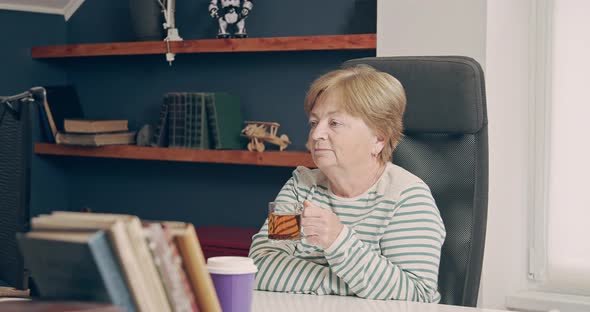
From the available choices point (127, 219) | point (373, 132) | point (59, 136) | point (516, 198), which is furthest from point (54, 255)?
point (59, 136)

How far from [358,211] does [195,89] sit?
2.19m

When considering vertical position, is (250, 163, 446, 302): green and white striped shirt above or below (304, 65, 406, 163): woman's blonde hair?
below

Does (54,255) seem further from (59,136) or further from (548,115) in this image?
(59,136)

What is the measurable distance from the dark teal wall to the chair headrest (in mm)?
1429

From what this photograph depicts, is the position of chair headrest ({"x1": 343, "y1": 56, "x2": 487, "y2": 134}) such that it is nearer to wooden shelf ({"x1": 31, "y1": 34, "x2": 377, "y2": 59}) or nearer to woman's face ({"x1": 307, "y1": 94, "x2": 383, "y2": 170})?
woman's face ({"x1": 307, "y1": 94, "x2": 383, "y2": 170})

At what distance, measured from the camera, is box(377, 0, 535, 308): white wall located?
2.97 metres

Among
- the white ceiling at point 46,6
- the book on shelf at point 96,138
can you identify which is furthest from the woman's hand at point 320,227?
the white ceiling at point 46,6

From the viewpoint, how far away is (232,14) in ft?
12.0

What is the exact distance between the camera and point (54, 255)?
896 mm

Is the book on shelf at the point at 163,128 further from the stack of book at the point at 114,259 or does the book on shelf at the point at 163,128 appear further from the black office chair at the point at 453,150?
the stack of book at the point at 114,259

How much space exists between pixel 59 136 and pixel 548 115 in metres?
2.22

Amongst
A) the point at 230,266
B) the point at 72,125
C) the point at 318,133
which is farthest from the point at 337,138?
the point at 72,125

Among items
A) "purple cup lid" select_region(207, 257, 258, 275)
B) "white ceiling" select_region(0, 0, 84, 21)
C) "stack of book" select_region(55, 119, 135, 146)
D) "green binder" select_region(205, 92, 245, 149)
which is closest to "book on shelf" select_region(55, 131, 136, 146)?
"stack of book" select_region(55, 119, 135, 146)

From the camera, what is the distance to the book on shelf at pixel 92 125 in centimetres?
391
